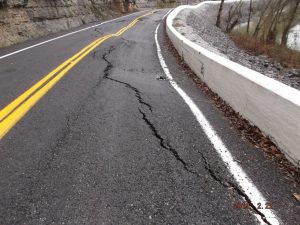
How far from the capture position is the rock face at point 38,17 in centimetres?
1435

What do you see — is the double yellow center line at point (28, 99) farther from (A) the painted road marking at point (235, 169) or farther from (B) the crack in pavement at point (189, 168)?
(A) the painted road marking at point (235, 169)

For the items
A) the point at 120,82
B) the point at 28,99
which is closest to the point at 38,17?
the point at 120,82

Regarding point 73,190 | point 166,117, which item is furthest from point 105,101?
point 73,190

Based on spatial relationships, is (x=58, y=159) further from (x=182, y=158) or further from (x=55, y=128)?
(x=182, y=158)

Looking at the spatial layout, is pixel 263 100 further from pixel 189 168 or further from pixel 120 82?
pixel 120 82

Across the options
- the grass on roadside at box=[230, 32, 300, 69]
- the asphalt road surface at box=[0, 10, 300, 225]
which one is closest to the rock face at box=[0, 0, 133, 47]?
the asphalt road surface at box=[0, 10, 300, 225]

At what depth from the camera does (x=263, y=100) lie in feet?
14.4

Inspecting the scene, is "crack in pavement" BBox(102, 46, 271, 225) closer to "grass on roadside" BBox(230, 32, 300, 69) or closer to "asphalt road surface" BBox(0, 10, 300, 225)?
"asphalt road surface" BBox(0, 10, 300, 225)

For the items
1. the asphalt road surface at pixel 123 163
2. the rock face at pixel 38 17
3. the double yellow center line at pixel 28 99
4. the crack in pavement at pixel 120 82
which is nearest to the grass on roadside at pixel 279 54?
the crack in pavement at pixel 120 82

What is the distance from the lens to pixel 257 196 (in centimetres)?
313

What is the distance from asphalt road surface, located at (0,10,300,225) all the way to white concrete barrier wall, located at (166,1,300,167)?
314 mm

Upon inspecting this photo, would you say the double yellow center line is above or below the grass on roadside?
above

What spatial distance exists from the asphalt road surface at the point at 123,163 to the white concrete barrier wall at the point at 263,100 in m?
0.31

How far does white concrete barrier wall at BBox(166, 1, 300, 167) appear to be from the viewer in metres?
3.72
